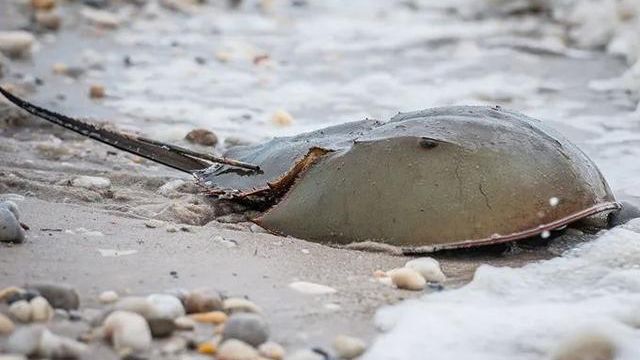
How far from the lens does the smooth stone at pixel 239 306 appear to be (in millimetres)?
2053

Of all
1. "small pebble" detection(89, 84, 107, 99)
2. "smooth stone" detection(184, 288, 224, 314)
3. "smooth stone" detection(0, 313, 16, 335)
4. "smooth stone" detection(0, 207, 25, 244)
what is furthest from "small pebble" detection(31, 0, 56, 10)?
"smooth stone" detection(0, 313, 16, 335)

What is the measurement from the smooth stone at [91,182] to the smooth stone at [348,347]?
1589 millimetres

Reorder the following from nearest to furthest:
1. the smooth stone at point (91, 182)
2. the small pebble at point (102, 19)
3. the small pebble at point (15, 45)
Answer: the smooth stone at point (91, 182) < the small pebble at point (15, 45) < the small pebble at point (102, 19)

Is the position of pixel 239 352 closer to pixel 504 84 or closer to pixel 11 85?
pixel 11 85

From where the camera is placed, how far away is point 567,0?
8.59 m

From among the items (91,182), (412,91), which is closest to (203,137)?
(91,182)

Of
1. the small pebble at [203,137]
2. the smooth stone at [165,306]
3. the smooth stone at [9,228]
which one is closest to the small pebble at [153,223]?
the smooth stone at [9,228]

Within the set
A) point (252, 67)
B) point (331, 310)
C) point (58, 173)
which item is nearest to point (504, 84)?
point (252, 67)

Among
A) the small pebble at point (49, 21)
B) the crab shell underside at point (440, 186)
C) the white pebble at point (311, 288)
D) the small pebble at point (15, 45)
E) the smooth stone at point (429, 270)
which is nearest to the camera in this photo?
the white pebble at point (311, 288)

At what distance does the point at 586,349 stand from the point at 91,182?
1969mm

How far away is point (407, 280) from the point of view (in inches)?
90.0

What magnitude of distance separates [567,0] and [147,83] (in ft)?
14.9

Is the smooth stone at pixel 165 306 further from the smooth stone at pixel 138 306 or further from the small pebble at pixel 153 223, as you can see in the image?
the small pebble at pixel 153 223

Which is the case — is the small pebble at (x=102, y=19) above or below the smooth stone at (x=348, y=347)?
above
